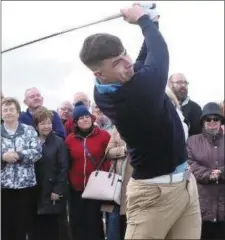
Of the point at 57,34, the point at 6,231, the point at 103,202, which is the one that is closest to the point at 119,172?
the point at 103,202

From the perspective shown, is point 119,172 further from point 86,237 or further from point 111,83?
point 111,83

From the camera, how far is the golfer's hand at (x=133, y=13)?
397 cm

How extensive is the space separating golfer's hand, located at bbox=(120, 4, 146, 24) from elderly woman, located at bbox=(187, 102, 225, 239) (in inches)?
162

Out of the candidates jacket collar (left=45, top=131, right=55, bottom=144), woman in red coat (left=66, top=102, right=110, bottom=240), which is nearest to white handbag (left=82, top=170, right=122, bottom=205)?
woman in red coat (left=66, top=102, right=110, bottom=240)

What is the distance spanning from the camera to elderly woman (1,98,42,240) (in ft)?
24.1

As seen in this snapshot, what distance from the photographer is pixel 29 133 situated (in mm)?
7543

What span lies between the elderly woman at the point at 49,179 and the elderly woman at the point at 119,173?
644 mm

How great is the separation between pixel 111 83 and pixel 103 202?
421cm

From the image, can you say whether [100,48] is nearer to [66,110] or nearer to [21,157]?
[21,157]

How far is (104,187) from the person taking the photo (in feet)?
24.9

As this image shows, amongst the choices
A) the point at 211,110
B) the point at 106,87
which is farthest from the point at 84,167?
the point at 106,87

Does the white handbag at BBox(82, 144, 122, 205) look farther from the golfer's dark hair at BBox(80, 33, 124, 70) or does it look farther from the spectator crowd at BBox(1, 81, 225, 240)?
the golfer's dark hair at BBox(80, 33, 124, 70)

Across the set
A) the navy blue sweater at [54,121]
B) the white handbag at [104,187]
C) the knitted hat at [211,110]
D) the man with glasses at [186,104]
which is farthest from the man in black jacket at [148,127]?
the man with glasses at [186,104]

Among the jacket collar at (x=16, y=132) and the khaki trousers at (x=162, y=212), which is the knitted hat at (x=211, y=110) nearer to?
the jacket collar at (x=16, y=132)
